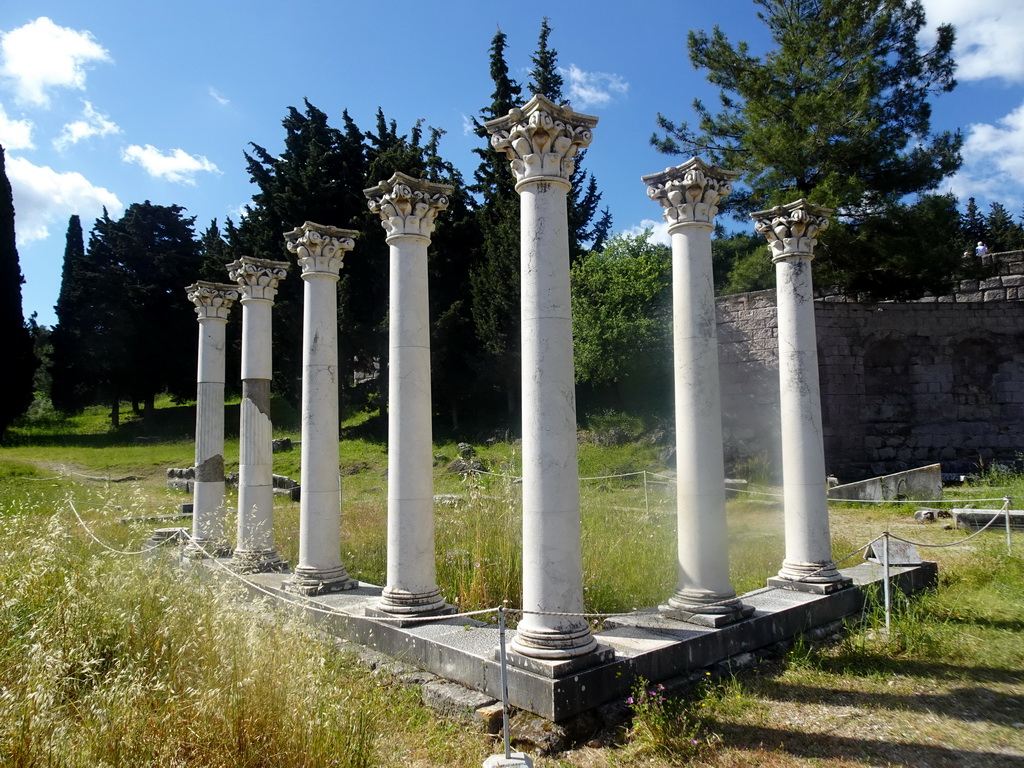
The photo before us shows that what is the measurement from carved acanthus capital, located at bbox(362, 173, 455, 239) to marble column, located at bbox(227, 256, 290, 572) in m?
3.08

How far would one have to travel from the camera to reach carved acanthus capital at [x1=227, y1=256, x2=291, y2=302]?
32.3ft

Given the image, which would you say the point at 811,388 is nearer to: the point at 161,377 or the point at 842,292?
the point at 842,292

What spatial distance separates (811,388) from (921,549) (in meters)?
4.99

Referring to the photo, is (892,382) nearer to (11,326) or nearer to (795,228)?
(795,228)

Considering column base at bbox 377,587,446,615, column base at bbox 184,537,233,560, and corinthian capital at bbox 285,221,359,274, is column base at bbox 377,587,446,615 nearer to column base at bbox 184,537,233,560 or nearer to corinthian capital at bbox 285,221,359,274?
corinthian capital at bbox 285,221,359,274

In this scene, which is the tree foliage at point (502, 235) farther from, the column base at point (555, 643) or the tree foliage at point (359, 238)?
the column base at point (555, 643)

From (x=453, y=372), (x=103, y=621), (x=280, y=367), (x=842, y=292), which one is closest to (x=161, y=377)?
(x=280, y=367)

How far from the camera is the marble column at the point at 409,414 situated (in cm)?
672

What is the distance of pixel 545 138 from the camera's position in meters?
5.66

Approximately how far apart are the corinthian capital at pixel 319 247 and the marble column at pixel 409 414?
1.49 m

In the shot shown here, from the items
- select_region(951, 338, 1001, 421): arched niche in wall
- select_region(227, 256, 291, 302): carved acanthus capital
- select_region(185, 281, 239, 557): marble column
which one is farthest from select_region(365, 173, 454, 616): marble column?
select_region(951, 338, 1001, 421): arched niche in wall

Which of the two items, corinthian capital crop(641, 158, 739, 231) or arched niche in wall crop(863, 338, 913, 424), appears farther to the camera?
arched niche in wall crop(863, 338, 913, 424)

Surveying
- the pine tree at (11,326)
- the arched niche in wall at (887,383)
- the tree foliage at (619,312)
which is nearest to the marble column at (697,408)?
the arched niche in wall at (887,383)

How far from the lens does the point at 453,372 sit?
28.8 metres
